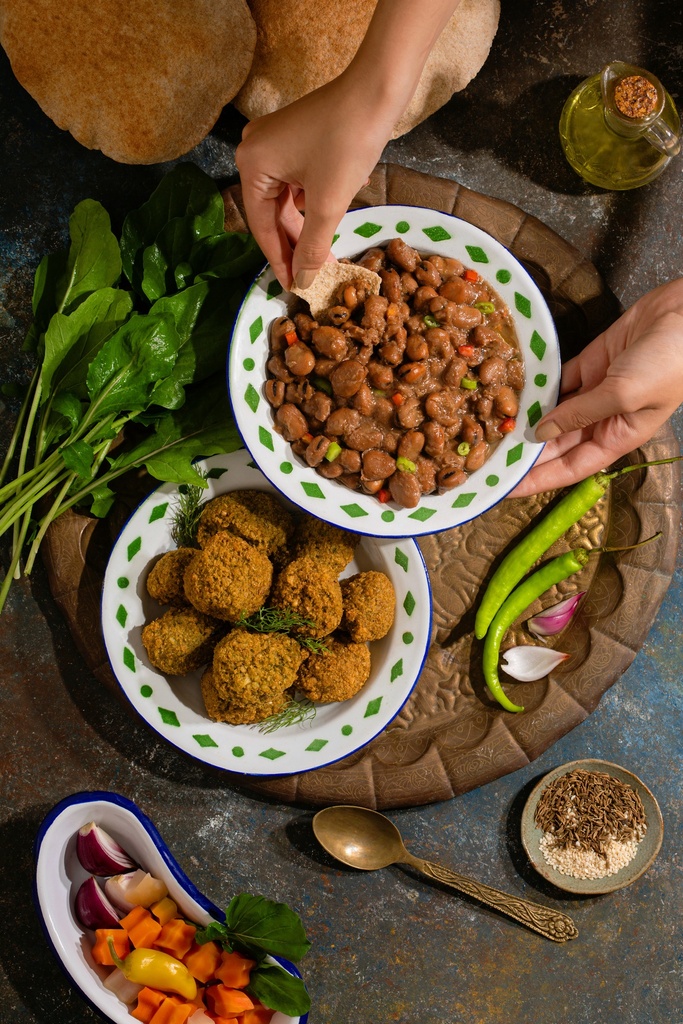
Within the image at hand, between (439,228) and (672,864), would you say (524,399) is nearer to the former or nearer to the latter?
(439,228)

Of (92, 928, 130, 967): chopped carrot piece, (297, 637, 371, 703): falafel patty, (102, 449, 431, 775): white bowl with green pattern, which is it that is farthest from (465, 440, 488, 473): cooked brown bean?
(92, 928, 130, 967): chopped carrot piece

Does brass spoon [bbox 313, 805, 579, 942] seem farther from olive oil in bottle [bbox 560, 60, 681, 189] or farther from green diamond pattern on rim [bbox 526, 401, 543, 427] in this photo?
olive oil in bottle [bbox 560, 60, 681, 189]

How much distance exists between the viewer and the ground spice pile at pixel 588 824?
354 centimetres

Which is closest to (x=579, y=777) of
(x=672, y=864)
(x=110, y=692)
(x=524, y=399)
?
(x=672, y=864)

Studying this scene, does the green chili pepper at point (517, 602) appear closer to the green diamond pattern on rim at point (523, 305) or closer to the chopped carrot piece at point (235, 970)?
the green diamond pattern on rim at point (523, 305)

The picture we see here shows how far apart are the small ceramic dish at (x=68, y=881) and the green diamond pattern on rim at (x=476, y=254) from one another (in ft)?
8.35

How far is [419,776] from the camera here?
3.43m

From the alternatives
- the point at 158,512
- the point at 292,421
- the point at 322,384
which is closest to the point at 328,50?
the point at 322,384

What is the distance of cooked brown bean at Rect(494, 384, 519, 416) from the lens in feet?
10.1

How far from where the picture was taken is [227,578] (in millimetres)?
3025

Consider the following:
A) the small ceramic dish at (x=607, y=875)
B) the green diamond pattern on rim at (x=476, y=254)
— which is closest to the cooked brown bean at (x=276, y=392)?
the green diamond pattern on rim at (x=476, y=254)

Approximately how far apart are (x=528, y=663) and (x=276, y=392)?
1.59 metres

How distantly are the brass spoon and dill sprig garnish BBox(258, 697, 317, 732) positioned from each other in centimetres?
45

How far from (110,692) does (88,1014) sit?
1426 millimetres
